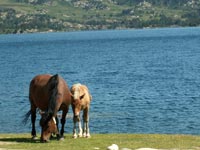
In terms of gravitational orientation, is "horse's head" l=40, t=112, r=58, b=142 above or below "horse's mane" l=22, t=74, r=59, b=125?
below

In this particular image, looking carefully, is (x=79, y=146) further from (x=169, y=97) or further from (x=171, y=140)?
(x=169, y=97)

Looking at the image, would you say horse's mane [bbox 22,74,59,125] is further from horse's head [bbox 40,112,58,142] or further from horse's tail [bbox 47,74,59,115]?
horse's head [bbox 40,112,58,142]

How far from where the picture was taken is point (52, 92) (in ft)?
81.0

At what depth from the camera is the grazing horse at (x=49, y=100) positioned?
23.7m

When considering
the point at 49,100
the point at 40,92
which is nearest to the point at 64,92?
the point at 49,100

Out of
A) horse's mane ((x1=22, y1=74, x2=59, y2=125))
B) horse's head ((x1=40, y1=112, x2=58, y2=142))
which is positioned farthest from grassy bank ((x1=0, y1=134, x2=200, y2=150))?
horse's mane ((x1=22, y1=74, x2=59, y2=125))

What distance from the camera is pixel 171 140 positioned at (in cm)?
2598

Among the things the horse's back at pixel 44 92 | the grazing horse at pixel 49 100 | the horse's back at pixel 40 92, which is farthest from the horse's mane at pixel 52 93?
the horse's back at pixel 40 92

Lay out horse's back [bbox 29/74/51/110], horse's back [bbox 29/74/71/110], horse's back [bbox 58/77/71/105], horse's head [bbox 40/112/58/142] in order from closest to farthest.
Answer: horse's head [bbox 40/112/58/142]
horse's back [bbox 58/77/71/105]
horse's back [bbox 29/74/71/110]
horse's back [bbox 29/74/51/110]

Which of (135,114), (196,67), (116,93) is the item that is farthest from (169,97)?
(196,67)

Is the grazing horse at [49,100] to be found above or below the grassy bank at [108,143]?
above

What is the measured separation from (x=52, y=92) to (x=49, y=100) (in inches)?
18.4

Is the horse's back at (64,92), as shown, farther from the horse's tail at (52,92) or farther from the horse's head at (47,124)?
the horse's head at (47,124)

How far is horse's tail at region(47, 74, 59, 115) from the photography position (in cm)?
2362
